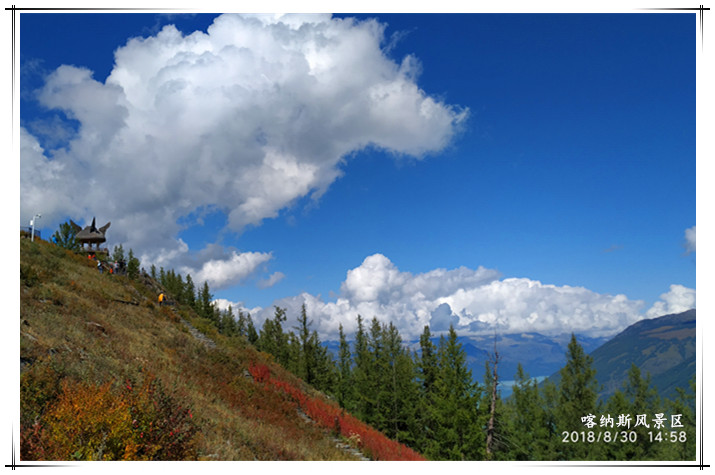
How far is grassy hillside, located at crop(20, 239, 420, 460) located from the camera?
6652mm

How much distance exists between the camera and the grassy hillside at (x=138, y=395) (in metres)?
6.65

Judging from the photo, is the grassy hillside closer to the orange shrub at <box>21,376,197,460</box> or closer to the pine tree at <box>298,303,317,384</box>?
the orange shrub at <box>21,376,197,460</box>

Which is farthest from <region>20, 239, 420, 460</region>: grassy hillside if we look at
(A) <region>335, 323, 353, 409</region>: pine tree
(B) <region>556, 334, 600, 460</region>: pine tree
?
(A) <region>335, 323, 353, 409</region>: pine tree

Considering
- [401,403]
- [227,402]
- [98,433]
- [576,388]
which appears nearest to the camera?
[98,433]

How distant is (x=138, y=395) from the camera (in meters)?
8.34

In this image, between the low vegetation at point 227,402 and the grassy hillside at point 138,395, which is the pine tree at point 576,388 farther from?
the grassy hillside at point 138,395

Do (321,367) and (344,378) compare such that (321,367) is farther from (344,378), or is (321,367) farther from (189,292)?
(189,292)

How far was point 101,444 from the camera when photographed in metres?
6.39

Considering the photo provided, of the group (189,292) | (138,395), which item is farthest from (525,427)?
(189,292)

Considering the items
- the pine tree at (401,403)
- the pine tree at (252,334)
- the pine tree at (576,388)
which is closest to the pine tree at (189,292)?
the pine tree at (252,334)
